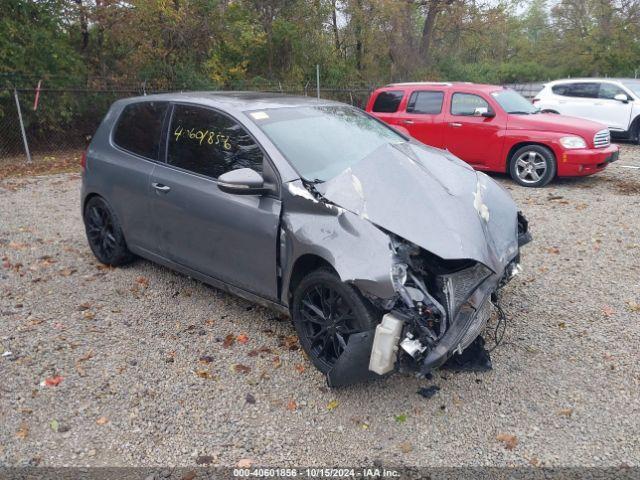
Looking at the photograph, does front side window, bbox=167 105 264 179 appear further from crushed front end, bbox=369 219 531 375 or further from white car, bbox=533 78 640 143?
white car, bbox=533 78 640 143

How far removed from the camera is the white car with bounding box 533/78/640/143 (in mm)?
13023

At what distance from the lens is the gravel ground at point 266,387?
9.53ft

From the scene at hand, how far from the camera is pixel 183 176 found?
4.25 m

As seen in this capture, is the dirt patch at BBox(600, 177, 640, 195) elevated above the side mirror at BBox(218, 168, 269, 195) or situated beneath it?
situated beneath

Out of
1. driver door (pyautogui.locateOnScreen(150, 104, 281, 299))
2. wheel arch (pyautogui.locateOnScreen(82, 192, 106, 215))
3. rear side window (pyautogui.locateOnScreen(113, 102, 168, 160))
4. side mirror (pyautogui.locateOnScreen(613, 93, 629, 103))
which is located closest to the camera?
driver door (pyautogui.locateOnScreen(150, 104, 281, 299))

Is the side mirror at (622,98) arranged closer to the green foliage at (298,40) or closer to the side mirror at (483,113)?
the side mirror at (483,113)

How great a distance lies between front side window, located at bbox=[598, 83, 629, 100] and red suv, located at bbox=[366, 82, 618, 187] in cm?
493

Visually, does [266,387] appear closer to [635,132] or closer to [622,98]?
[622,98]

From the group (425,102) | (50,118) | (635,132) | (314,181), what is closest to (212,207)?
(314,181)

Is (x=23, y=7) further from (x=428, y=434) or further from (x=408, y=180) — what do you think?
(x=428, y=434)

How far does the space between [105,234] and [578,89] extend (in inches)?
488

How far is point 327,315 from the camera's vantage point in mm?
3389

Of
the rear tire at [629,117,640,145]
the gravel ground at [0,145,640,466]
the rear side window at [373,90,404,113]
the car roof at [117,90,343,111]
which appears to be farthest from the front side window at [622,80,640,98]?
the car roof at [117,90,343,111]

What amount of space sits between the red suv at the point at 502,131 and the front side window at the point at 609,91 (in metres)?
4.93
